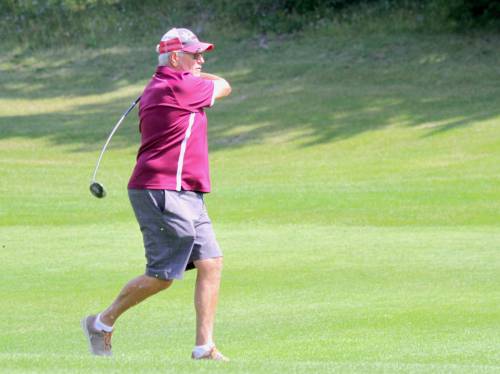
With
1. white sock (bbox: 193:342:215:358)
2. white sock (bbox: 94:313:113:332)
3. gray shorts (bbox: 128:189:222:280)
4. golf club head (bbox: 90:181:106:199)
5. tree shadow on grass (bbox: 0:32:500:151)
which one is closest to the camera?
white sock (bbox: 193:342:215:358)

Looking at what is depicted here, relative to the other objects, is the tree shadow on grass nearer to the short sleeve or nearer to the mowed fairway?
the mowed fairway

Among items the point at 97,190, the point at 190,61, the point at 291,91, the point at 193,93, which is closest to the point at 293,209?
the point at 97,190

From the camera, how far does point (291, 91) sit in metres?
32.6

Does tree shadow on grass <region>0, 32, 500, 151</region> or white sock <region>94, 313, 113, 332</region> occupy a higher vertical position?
white sock <region>94, 313, 113, 332</region>

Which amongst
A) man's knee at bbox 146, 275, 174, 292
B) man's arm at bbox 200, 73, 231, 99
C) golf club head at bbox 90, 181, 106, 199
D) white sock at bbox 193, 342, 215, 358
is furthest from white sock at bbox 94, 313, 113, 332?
man's arm at bbox 200, 73, 231, 99

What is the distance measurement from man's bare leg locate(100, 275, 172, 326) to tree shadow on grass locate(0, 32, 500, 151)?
19411mm

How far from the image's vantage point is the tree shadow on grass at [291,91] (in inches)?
1119

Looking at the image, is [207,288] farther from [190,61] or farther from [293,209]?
[293,209]

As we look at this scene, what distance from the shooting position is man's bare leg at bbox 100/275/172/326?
7102 millimetres

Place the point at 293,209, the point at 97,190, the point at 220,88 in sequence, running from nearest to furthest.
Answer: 1. the point at 220,88
2. the point at 97,190
3. the point at 293,209

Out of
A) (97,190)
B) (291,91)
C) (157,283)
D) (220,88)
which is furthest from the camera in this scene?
(291,91)

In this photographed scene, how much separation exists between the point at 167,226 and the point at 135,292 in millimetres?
496

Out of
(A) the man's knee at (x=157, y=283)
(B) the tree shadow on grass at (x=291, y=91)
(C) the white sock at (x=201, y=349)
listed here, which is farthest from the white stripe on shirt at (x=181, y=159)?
(B) the tree shadow on grass at (x=291, y=91)

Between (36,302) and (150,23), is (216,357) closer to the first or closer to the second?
(36,302)
